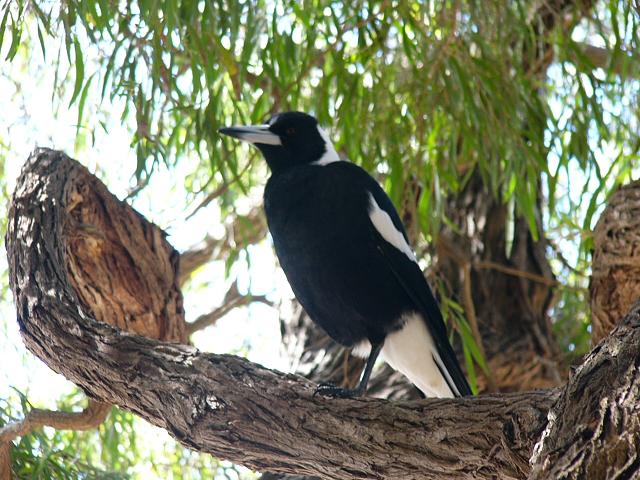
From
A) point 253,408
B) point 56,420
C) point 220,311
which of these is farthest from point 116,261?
point 220,311

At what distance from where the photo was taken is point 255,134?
86.0 inches

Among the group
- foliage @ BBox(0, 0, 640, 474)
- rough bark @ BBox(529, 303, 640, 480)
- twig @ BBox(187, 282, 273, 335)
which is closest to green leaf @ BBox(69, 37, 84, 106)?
foliage @ BBox(0, 0, 640, 474)

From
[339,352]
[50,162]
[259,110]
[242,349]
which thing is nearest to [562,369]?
[339,352]

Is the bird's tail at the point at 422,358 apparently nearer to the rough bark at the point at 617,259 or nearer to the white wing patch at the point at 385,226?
the white wing patch at the point at 385,226

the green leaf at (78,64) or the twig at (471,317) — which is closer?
the green leaf at (78,64)

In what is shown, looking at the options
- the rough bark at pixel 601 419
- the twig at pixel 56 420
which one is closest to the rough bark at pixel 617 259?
the rough bark at pixel 601 419

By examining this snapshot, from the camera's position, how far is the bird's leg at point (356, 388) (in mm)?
1479

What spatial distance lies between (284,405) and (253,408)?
46mm

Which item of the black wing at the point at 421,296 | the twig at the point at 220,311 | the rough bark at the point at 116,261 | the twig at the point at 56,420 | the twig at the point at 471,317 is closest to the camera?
the twig at the point at 56,420

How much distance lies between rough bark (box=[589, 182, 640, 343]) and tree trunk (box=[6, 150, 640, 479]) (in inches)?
26.6

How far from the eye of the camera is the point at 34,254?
1778mm

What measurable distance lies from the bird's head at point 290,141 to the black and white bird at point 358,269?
74 millimetres

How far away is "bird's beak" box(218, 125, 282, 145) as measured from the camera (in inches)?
83.6

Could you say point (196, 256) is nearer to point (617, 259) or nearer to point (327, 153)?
point (327, 153)
